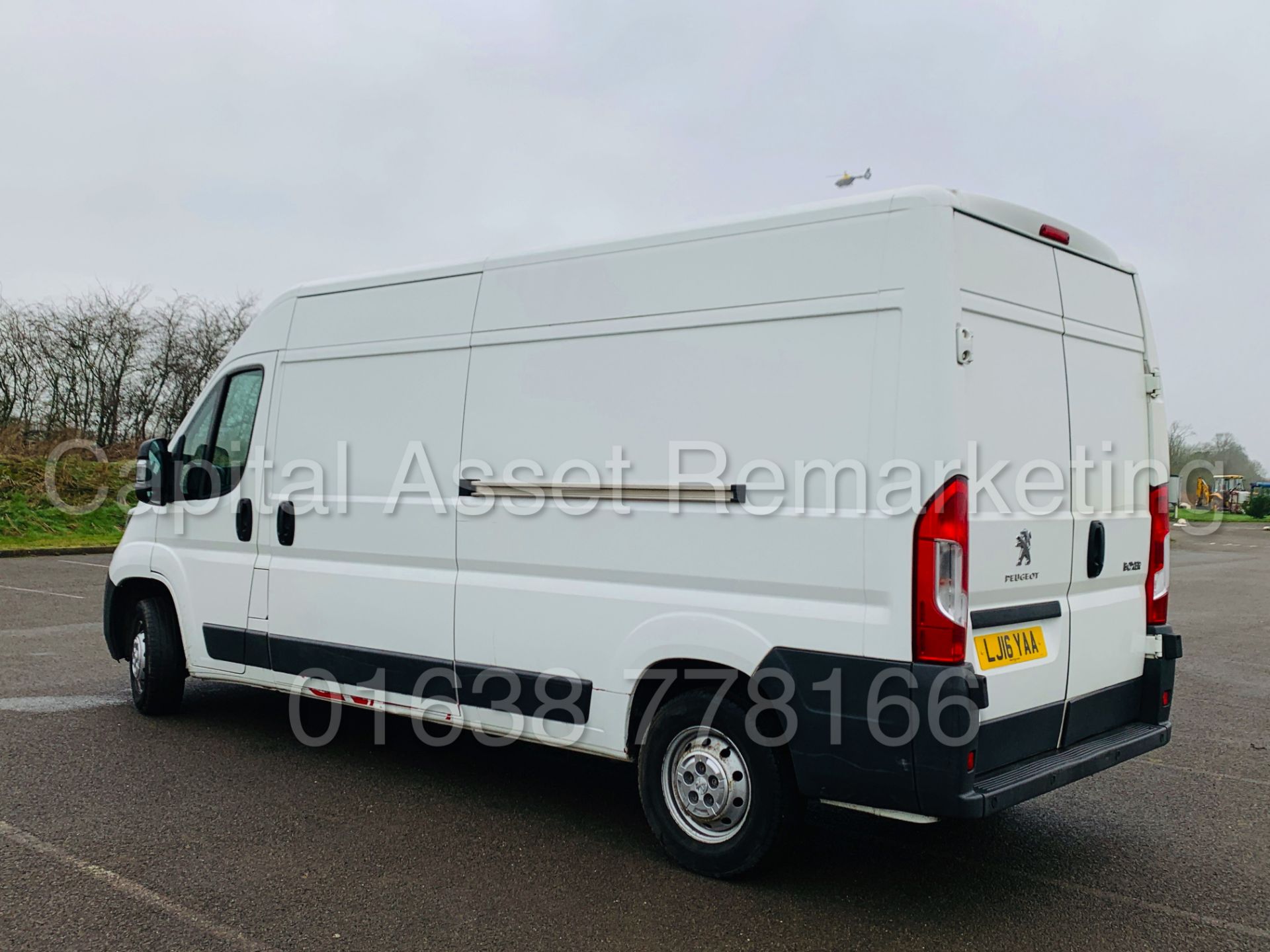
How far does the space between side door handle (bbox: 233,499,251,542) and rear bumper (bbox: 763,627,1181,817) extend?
3.35m

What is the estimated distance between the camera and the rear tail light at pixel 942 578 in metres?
3.82

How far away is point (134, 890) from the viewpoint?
4078mm

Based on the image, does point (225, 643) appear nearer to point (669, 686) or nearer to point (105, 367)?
point (669, 686)

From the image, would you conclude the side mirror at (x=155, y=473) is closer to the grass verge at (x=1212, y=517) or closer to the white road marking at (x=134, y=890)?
the white road marking at (x=134, y=890)

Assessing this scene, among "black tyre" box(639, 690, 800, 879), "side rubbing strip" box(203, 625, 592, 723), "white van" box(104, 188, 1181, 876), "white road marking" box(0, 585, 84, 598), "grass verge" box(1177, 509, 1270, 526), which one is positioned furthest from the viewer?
"grass verge" box(1177, 509, 1270, 526)

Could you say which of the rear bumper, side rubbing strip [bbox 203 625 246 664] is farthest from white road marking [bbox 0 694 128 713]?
the rear bumper

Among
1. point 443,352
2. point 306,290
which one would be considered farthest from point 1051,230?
point 306,290

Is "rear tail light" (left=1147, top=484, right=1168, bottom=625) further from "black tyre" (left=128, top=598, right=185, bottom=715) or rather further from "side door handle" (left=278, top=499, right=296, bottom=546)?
"black tyre" (left=128, top=598, right=185, bottom=715)

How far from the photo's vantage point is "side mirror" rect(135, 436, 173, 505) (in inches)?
263

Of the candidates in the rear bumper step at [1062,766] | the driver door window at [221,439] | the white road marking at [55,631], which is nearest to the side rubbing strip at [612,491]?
the rear bumper step at [1062,766]

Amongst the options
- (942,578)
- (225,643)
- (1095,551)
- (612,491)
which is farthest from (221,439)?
(1095,551)

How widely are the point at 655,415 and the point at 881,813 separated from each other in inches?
69.8

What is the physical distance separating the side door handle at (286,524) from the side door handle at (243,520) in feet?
0.93

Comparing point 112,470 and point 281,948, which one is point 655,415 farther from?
point 112,470
